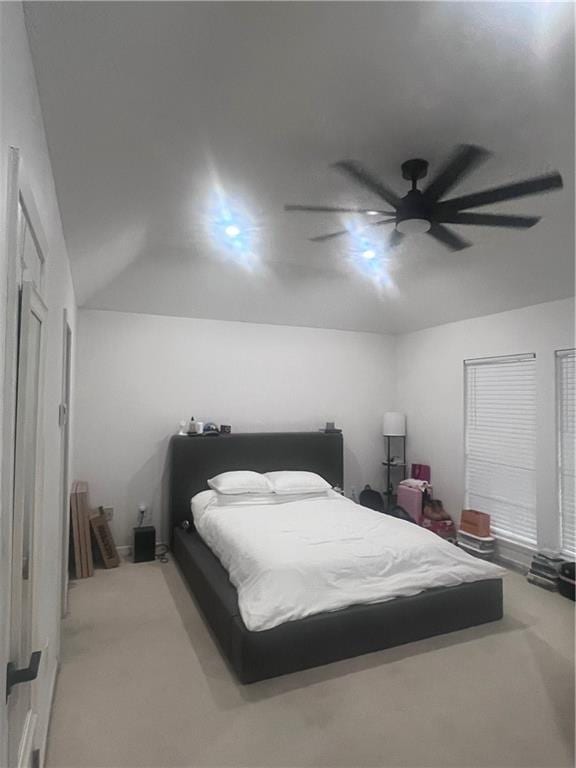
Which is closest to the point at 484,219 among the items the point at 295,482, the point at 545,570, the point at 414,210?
the point at 414,210

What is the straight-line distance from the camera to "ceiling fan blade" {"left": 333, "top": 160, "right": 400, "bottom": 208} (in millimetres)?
1977

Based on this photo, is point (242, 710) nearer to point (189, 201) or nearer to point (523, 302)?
point (189, 201)

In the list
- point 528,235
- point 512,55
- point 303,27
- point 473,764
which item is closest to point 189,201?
point 303,27

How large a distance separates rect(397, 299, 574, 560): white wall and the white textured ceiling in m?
0.86

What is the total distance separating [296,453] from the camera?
4.91 meters

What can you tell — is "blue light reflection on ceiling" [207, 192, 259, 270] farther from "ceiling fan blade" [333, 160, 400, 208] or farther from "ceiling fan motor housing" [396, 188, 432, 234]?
"ceiling fan motor housing" [396, 188, 432, 234]

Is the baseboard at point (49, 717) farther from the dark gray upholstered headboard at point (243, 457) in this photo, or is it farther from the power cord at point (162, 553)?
the dark gray upholstered headboard at point (243, 457)

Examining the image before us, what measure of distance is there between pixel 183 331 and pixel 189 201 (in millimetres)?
2386

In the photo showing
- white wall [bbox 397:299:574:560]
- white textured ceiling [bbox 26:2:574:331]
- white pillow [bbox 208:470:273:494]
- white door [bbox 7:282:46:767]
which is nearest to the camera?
white door [bbox 7:282:46:767]

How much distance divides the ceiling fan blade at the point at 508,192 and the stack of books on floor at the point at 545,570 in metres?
3.15

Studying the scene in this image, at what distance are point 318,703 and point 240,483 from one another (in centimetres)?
216

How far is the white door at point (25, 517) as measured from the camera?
41.7 inches

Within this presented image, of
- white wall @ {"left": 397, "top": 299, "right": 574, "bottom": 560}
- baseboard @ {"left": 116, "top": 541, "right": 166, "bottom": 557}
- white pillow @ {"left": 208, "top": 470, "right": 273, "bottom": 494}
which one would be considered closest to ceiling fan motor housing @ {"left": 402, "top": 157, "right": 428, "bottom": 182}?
white wall @ {"left": 397, "top": 299, "right": 574, "bottom": 560}

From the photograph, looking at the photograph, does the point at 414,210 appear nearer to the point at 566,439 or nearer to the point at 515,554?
the point at 566,439
